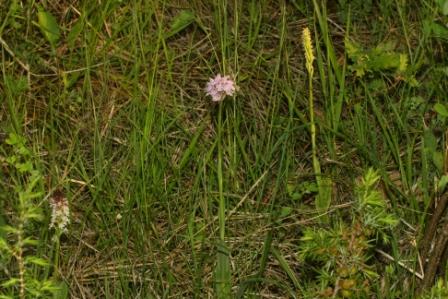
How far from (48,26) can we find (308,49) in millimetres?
1087

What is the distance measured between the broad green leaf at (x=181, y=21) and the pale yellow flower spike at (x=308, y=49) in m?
0.57

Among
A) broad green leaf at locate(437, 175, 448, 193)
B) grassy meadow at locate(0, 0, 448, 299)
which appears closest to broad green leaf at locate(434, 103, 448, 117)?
grassy meadow at locate(0, 0, 448, 299)

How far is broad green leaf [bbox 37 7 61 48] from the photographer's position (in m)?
3.81

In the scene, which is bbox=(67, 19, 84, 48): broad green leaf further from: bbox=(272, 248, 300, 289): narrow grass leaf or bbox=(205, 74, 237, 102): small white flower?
bbox=(272, 248, 300, 289): narrow grass leaf

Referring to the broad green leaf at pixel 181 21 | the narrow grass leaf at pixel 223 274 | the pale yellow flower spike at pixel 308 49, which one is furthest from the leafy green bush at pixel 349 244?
the broad green leaf at pixel 181 21

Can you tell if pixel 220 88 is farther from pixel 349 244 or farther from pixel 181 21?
pixel 349 244

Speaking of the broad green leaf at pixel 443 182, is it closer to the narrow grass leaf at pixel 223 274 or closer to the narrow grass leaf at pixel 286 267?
the narrow grass leaf at pixel 286 267

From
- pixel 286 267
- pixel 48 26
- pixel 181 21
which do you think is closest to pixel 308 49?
pixel 181 21

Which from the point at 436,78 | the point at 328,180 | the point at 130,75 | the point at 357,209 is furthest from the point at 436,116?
the point at 130,75

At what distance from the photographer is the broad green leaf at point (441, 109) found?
3.62m

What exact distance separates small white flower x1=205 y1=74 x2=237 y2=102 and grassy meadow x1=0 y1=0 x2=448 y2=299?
13cm

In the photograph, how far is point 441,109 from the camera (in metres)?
3.62

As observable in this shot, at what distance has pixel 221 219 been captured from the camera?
11.7 feet

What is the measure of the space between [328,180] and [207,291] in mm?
648
